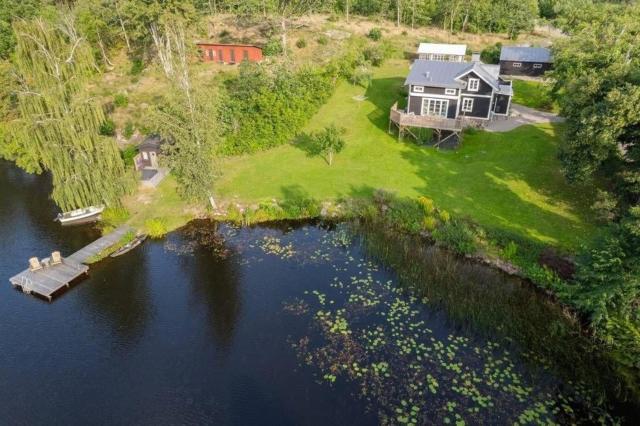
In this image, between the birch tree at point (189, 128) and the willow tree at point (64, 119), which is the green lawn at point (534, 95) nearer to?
the birch tree at point (189, 128)

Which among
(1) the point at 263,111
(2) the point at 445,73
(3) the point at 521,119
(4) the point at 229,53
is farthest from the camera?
(4) the point at 229,53

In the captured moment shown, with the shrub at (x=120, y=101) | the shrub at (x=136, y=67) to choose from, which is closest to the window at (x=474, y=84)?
the shrub at (x=120, y=101)

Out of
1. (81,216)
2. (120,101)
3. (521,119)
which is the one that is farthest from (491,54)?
(81,216)

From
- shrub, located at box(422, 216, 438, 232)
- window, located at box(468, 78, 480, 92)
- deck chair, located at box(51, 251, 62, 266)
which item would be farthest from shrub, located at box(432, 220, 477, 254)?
deck chair, located at box(51, 251, 62, 266)

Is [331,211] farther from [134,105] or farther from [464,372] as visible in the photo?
Answer: [134,105]

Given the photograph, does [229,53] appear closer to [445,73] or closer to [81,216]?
[445,73]

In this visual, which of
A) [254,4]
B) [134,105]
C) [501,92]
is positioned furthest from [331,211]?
[254,4]

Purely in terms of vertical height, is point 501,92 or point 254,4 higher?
point 254,4
